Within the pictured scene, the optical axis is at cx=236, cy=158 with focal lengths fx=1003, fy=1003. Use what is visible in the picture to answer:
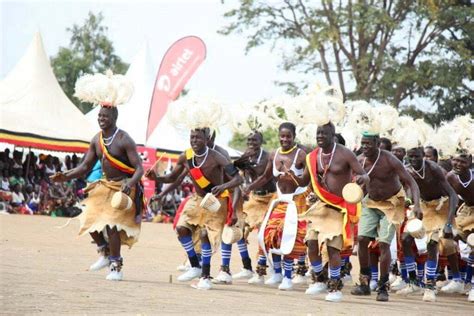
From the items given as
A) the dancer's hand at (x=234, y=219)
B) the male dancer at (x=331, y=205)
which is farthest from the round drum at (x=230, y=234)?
the male dancer at (x=331, y=205)

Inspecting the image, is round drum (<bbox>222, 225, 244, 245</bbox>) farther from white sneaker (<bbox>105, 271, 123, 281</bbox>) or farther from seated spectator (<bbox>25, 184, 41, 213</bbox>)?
seated spectator (<bbox>25, 184, 41, 213</bbox>)

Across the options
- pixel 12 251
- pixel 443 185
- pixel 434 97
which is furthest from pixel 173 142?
pixel 443 185

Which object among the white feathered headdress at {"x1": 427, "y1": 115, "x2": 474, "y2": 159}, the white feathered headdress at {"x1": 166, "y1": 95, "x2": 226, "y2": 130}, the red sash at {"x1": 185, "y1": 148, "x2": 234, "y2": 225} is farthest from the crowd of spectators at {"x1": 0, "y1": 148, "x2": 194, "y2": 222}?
the white feathered headdress at {"x1": 166, "y1": 95, "x2": 226, "y2": 130}

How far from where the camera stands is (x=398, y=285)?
12.5 meters

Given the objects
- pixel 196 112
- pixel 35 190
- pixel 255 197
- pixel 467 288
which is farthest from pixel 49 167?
pixel 196 112

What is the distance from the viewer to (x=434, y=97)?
A: 3156 cm

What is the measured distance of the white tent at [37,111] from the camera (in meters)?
25.7

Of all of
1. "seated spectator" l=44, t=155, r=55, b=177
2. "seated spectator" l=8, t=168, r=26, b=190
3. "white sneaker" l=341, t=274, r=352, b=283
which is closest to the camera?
"white sneaker" l=341, t=274, r=352, b=283

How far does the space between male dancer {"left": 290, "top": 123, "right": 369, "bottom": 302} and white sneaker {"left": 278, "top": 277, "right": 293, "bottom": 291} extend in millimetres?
958

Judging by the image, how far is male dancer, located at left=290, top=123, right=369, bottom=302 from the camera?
10195mm

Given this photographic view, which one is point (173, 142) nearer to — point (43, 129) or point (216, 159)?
point (43, 129)

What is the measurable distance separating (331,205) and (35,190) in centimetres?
1704

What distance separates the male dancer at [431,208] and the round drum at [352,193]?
1.80 meters

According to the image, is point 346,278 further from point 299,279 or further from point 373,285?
point 373,285
